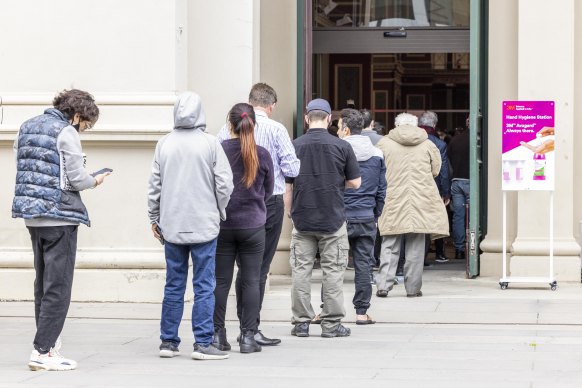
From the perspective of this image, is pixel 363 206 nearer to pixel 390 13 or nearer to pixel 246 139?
pixel 246 139

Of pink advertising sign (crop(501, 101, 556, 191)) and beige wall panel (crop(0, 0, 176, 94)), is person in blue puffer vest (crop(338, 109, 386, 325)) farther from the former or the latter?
pink advertising sign (crop(501, 101, 556, 191))

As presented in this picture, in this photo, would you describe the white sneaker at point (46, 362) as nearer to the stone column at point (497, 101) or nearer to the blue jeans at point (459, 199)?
the stone column at point (497, 101)

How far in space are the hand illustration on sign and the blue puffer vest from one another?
542cm

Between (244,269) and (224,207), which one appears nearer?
(224,207)

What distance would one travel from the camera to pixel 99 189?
11414mm

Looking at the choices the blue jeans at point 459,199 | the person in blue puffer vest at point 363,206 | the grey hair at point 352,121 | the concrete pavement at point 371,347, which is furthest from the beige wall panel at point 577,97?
the grey hair at point 352,121

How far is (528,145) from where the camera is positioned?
12.0m

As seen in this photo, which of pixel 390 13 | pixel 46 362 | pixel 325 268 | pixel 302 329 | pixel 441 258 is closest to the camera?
pixel 46 362

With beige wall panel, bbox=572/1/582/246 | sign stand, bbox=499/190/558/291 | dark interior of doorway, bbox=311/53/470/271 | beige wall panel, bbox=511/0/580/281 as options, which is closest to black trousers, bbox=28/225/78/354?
sign stand, bbox=499/190/558/291

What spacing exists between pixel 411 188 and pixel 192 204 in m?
3.84

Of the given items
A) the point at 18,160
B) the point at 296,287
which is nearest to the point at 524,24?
the point at 296,287

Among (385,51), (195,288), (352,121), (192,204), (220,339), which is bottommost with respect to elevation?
(220,339)

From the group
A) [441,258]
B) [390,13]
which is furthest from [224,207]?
[390,13]

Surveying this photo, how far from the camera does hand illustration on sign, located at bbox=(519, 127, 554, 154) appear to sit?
473 inches
